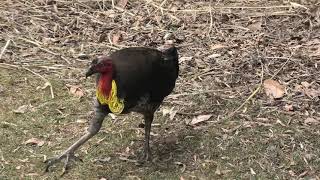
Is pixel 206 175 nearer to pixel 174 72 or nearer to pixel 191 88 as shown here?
pixel 174 72

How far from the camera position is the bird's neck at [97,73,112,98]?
421 cm

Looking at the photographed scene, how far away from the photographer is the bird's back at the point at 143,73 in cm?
429

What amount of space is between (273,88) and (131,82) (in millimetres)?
1857

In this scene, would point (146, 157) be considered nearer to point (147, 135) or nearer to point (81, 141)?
point (147, 135)

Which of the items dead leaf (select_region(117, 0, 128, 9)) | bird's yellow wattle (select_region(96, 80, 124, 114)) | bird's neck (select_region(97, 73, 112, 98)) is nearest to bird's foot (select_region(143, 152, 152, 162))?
bird's yellow wattle (select_region(96, 80, 124, 114))

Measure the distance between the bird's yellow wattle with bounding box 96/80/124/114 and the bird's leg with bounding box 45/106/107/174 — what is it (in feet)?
0.71

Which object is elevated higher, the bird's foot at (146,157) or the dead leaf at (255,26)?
the dead leaf at (255,26)

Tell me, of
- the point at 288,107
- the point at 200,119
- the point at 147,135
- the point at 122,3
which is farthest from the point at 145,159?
the point at 122,3

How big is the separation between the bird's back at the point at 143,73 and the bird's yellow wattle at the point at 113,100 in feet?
0.12

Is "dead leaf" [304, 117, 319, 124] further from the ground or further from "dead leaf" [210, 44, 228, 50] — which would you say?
"dead leaf" [210, 44, 228, 50]

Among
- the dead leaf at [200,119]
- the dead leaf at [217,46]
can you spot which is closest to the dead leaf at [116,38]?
the dead leaf at [217,46]

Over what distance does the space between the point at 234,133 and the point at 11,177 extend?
1.79m

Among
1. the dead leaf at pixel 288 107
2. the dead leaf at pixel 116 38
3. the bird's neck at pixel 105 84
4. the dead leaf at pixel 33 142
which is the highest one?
the bird's neck at pixel 105 84

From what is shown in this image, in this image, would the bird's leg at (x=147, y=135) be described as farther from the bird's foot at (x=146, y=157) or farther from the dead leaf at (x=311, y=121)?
the dead leaf at (x=311, y=121)
